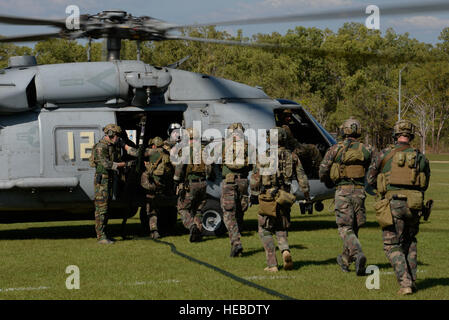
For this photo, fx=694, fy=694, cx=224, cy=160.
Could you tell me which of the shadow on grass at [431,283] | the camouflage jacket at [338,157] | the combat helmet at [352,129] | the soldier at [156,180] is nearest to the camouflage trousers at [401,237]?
the shadow on grass at [431,283]

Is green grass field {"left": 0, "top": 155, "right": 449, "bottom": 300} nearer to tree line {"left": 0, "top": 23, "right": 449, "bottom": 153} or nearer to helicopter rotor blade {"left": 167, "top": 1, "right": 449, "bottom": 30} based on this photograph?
helicopter rotor blade {"left": 167, "top": 1, "right": 449, "bottom": 30}

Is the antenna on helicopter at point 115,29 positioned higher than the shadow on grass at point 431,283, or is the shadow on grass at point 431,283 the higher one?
the antenna on helicopter at point 115,29

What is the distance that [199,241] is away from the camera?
1245 centimetres

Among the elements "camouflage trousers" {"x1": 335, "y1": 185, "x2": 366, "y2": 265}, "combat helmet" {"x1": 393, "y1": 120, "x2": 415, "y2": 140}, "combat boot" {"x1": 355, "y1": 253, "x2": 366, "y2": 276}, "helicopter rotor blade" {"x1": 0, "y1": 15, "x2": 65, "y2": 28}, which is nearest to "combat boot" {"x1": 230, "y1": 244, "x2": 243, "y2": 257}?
"camouflage trousers" {"x1": 335, "y1": 185, "x2": 366, "y2": 265}

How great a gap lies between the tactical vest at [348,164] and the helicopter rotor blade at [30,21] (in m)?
4.79

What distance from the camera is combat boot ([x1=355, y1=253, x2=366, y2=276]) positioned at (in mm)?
8680

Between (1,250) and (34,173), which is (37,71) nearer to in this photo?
(34,173)

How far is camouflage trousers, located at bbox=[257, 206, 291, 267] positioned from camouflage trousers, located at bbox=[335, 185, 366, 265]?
71 cm

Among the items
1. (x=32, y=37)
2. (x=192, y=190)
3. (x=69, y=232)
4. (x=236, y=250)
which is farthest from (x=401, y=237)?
(x=69, y=232)

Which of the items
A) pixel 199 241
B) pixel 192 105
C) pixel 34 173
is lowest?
pixel 199 241

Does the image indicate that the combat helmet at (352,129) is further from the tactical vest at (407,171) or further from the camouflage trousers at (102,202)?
the camouflage trousers at (102,202)

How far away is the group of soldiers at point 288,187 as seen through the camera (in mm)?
7730

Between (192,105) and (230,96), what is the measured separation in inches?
32.2
